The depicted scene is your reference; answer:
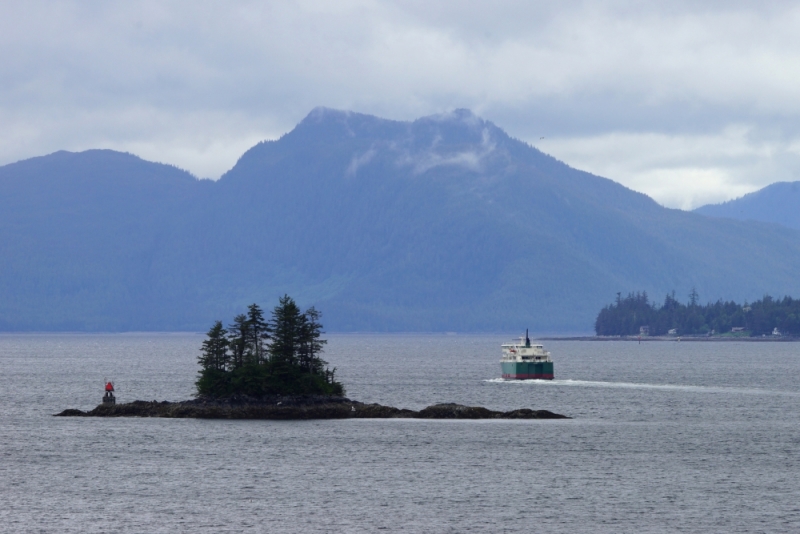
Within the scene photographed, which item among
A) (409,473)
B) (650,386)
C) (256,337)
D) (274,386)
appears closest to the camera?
(409,473)

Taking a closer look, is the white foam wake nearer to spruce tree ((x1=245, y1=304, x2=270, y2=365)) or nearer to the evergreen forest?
the evergreen forest

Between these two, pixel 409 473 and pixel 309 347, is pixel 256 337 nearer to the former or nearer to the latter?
pixel 309 347

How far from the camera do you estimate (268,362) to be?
129 meters

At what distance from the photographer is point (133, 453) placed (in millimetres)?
105000

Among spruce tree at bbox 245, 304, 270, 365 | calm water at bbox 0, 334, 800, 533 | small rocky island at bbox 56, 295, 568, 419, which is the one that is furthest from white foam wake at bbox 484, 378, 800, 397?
spruce tree at bbox 245, 304, 270, 365

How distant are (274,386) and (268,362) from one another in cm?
290

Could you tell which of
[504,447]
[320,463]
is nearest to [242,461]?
[320,463]

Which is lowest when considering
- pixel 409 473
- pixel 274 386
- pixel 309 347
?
pixel 409 473

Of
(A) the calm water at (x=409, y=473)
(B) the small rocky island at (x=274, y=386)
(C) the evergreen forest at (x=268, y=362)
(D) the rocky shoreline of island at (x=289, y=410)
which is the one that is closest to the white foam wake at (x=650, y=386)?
(A) the calm water at (x=409, y=473)

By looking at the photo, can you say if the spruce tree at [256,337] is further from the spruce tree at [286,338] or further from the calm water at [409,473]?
the calm water at [409,473]

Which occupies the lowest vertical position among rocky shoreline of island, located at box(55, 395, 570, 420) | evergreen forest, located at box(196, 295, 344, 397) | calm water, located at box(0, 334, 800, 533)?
calm water, located at box(0, 334, 800, 533)

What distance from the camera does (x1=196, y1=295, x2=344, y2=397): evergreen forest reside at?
5089 inches

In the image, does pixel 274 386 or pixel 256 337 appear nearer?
pixel 274 386

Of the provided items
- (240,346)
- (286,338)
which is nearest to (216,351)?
(240,346)
